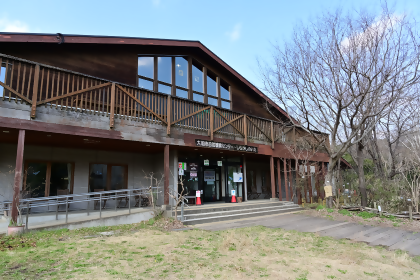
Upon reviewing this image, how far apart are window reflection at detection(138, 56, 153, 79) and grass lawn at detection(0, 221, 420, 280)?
25.1 feet

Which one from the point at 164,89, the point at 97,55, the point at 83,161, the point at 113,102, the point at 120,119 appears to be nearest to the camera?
the point at 113,102

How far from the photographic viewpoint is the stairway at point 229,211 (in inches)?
369

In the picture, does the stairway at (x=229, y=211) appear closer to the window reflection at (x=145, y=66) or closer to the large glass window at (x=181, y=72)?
the large glass window at (x=181, y=72)

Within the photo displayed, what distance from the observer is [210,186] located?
1341cm

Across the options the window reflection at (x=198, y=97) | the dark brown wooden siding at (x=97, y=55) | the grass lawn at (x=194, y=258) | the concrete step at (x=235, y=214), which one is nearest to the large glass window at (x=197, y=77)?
the window reflection at (x=198, y=97)

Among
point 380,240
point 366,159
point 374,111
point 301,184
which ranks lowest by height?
point 380,240

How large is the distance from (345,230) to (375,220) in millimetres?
2568

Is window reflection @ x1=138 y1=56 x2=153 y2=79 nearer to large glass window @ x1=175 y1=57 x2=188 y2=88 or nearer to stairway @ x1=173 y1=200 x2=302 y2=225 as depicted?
large glass window @ x1=175 y1=57 x2=188 y2=88

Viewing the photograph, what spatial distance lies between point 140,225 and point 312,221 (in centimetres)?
607

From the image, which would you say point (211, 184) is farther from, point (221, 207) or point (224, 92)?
point (224, 92)

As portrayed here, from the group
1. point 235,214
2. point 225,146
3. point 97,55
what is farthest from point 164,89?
point 235,214

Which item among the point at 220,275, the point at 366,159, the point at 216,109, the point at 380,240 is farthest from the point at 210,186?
the point at 366,159

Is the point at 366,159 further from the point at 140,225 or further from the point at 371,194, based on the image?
the point at 140,225

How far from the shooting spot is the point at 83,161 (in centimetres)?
1093
